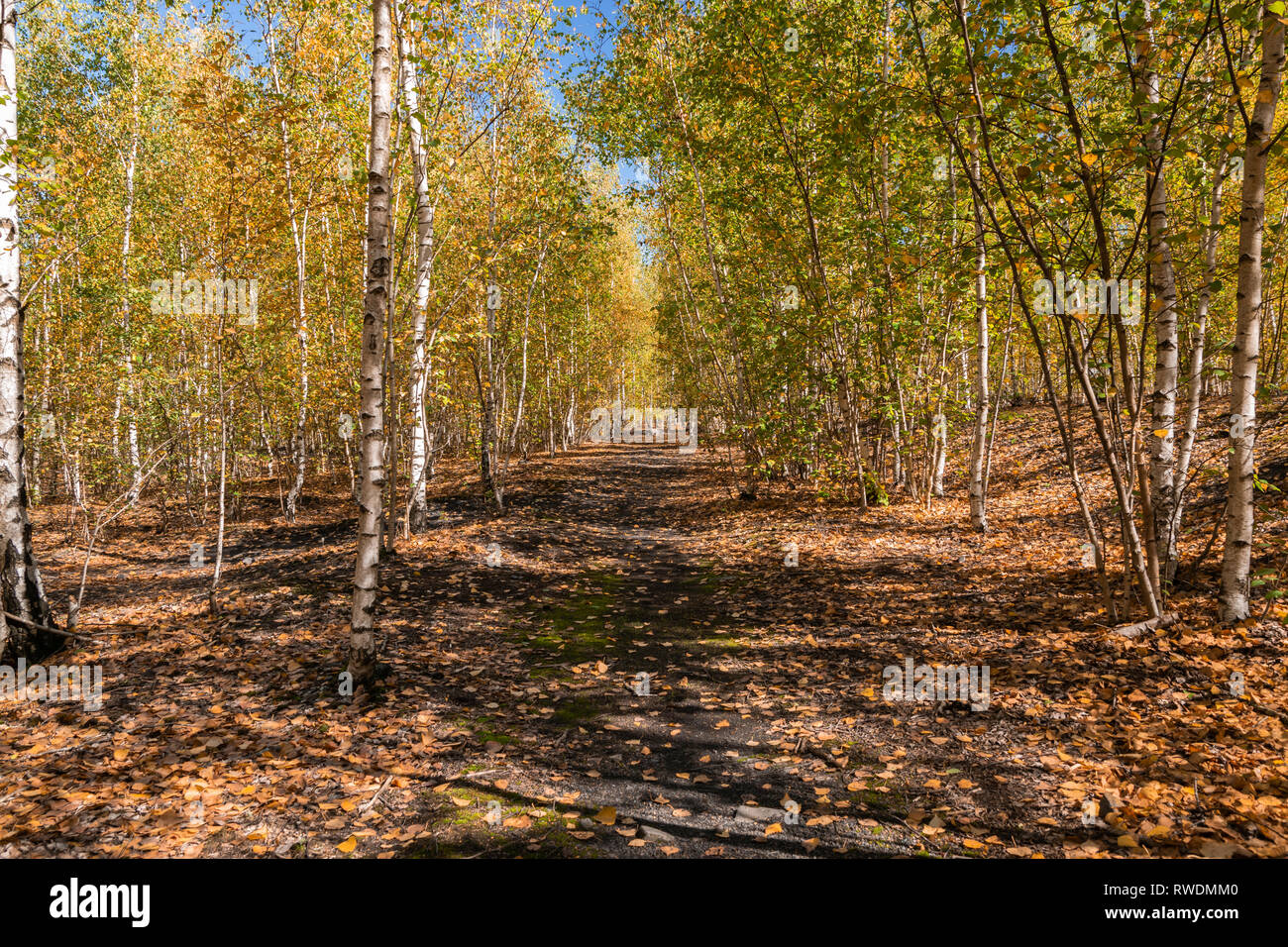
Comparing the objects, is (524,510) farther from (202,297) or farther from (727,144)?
(727,144)

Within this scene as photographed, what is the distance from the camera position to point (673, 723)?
4.78 metres

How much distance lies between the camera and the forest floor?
131 inches

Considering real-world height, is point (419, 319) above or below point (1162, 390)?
above

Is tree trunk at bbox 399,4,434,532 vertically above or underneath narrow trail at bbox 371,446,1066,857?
above

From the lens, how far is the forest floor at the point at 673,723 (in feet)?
10.9

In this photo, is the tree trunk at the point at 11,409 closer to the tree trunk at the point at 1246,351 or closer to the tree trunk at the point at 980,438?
the tree trunk at the point at 1246,351

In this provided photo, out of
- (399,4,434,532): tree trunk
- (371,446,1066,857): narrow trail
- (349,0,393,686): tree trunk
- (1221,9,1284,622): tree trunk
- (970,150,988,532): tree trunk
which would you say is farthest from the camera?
(970,150,988,532): tree trunk

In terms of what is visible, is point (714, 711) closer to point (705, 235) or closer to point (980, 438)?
point (980, 438)

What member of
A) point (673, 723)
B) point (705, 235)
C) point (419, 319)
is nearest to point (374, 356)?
point (673, 723)

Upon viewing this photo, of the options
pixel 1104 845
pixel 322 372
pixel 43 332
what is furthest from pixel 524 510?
pixel 43 332

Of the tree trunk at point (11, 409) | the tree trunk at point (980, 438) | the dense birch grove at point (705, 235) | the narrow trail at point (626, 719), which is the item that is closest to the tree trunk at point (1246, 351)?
the dense birch grove at point (705, 235)

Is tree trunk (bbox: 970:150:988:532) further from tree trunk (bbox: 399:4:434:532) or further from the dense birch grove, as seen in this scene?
tree trunk (bbox: 399:4:434:532)

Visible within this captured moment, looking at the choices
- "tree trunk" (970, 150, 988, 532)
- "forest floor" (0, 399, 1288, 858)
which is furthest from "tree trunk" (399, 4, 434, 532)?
"tree trunk" (970, 150, 988, 532)

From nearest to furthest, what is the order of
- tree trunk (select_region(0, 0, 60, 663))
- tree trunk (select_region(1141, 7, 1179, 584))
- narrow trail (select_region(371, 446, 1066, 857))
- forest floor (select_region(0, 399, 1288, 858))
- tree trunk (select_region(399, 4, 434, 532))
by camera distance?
forest floor (select_region(0, 399, 1288, 858))
narrow trail (select_region(371, 446, 1066, 857))
tree trunk (select_region(1141, 7, 1179, 584))
tree trunk (select_region(0, 0, 60, 663))
tree trunk (select_region(399, 4, 434, 532))
